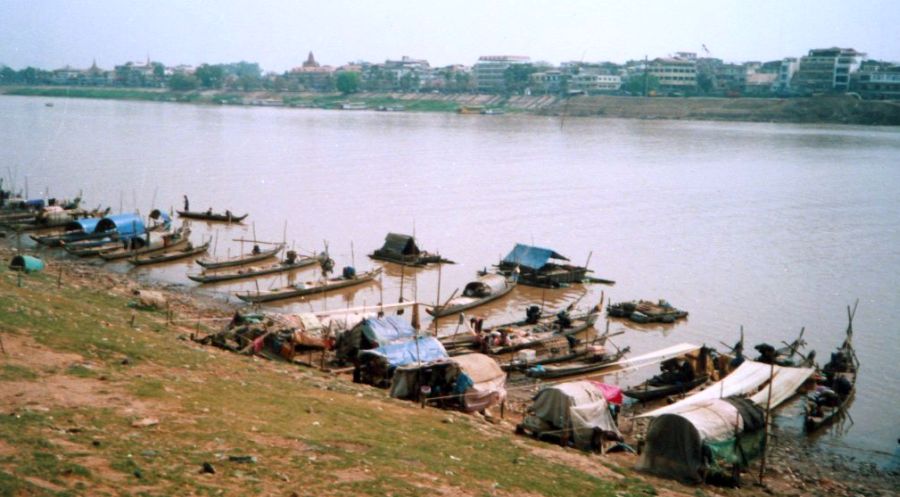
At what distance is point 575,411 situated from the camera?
12.8m

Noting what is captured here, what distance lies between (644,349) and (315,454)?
13.3m

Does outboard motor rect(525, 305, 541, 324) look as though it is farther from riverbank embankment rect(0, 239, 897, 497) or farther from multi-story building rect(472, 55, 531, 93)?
multi-story building rect(472, 55, 531, 93)

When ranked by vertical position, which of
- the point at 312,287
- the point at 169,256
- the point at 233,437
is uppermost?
the point at 233,437

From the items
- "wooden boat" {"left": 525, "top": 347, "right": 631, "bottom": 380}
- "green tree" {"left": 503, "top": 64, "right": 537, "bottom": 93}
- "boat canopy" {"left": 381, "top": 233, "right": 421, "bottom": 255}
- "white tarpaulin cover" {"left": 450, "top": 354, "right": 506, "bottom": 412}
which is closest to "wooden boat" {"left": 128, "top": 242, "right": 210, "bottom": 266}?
"boat canopy" {"left": 381, "top": 233, "right": 421, "bottom": 255}

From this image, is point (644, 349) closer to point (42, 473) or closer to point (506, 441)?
point (506, 441)

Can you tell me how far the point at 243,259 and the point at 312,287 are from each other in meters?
4.31

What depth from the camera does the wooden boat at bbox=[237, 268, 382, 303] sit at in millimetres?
23359

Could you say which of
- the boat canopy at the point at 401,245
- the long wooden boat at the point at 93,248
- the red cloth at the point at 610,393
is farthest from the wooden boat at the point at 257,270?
the red cloth at the point at 610,393

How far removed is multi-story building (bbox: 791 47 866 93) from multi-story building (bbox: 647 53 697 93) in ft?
49.4

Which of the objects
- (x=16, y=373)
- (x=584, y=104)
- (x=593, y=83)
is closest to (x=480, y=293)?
(x=16, y=373)

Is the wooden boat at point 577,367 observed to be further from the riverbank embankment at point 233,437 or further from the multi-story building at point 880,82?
the multi-story building at point 880,82

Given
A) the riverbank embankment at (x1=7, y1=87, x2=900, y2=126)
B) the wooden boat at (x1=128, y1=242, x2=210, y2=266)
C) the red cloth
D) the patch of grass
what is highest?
the riverbank embankment at (x1=7, y1=87, x2=900, y2=126)

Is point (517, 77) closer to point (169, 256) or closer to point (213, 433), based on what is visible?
point (169, 256)

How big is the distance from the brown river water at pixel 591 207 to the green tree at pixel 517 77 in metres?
47.5
